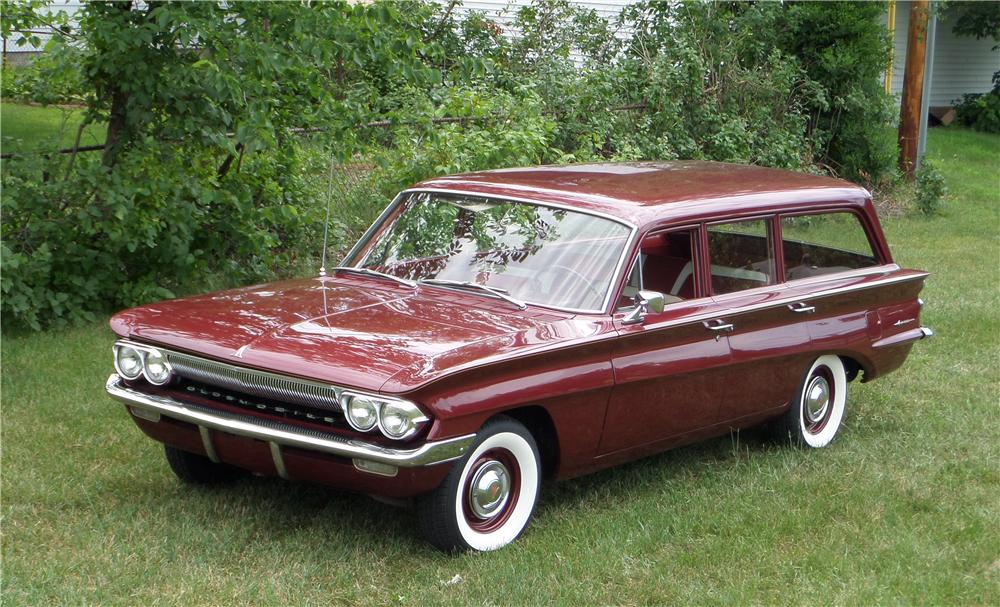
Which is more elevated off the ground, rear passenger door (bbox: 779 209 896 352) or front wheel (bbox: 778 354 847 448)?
rear passenger door (bbox: 779 209 896 352)

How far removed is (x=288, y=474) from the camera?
4645 mm

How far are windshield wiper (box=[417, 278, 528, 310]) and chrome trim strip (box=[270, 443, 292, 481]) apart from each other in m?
1.22

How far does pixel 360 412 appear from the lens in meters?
4.34

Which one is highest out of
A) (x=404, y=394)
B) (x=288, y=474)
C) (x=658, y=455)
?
(x=404, y=394)

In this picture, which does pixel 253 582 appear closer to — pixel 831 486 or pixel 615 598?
pixel 615 598

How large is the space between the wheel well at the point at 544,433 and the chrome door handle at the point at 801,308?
5.38 ft

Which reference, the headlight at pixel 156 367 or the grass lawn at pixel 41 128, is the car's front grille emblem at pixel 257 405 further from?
the grass lawn at pixel 41 128

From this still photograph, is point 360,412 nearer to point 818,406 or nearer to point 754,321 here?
point 754,321

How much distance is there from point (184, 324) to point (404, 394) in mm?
1160

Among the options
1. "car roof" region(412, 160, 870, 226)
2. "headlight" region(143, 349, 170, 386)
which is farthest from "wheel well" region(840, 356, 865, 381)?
"headlight" region(143, 349, 170, 386)

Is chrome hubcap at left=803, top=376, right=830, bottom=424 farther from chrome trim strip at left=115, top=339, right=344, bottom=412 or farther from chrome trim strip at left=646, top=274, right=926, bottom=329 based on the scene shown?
chrome trim strip at left=115, top=339, right=344, bottom=412

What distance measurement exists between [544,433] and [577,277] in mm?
727

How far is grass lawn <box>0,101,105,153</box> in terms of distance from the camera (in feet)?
27.7

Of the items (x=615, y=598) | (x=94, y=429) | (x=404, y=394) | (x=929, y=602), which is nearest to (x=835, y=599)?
(x=929, y=602)
